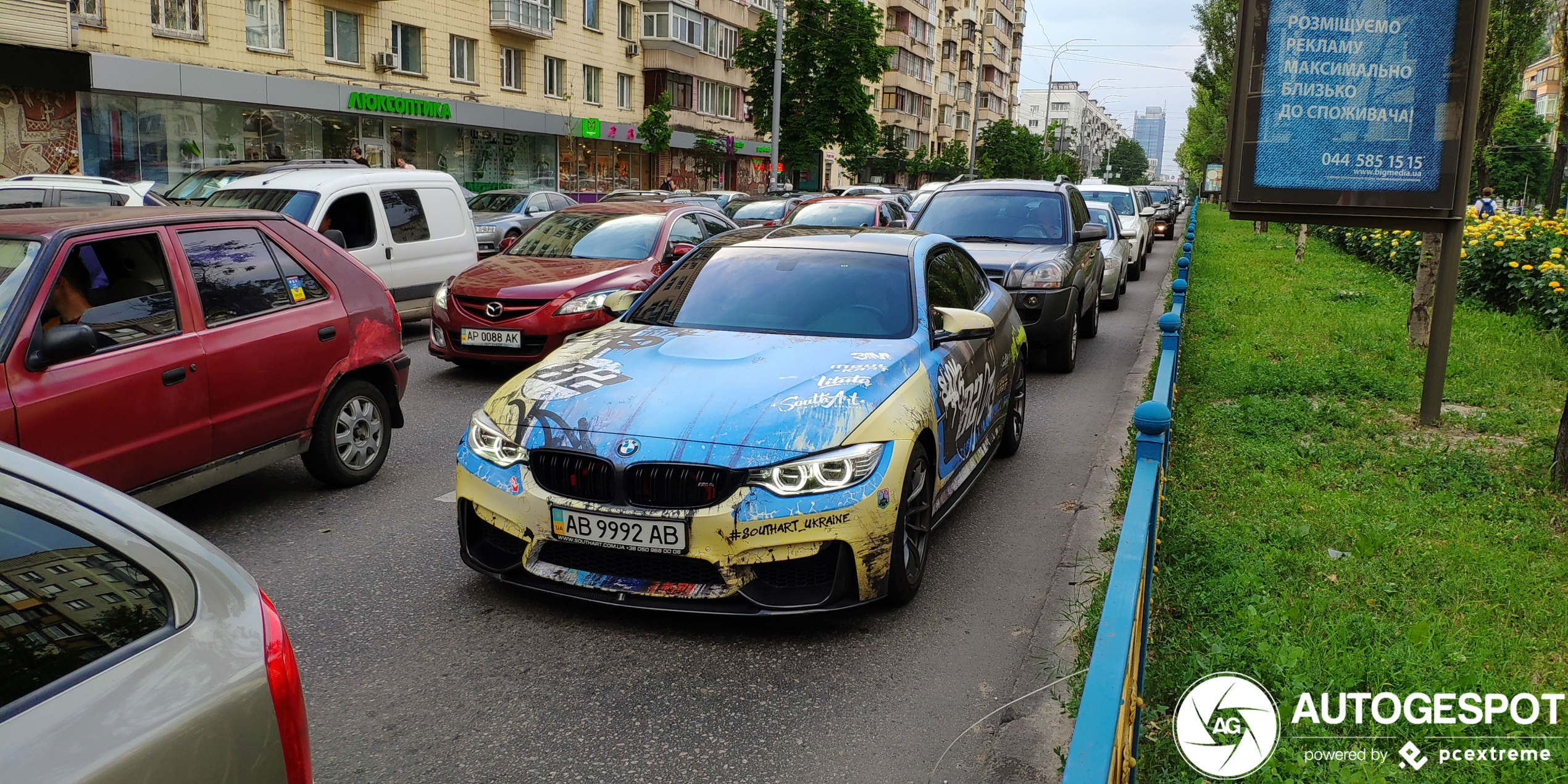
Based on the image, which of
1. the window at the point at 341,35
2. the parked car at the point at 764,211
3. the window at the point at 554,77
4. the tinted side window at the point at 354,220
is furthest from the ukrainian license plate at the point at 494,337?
the window at the point at 554,77

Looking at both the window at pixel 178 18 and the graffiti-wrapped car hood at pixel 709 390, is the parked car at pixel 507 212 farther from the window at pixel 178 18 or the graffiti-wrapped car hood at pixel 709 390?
the graffiti-wrapped car hood at pixel 709 390

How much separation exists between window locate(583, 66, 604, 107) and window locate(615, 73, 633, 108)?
1.15 m

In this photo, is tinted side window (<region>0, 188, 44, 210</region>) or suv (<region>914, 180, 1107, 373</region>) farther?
tinted side window (<region>0, 188, 44, 210</region>)

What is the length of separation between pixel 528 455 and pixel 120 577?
2.48 m

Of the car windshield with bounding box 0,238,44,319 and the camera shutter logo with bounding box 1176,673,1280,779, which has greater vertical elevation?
the car windshield with bounding box 0,238,44,319

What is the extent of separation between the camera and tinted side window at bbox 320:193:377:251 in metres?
10.9

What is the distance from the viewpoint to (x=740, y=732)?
3643 mm

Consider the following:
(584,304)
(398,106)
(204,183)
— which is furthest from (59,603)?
(398,106)

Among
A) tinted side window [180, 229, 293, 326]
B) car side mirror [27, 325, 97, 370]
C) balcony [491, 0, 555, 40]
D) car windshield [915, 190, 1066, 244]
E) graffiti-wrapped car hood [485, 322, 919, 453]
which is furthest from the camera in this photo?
balcony [491, 0, 555, 40]

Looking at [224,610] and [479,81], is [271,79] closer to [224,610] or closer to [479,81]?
[479,81]

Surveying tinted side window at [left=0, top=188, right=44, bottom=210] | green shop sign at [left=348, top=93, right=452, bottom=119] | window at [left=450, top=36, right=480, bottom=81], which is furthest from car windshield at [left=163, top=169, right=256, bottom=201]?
window at [left=450, top=36, right=480, bottom=81]

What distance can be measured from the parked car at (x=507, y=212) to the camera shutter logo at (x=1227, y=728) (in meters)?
18.0

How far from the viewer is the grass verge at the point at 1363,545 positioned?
371 centimetres

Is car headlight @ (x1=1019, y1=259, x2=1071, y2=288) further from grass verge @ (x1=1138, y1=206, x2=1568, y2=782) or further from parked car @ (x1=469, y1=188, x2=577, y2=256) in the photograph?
parked car @ (x1=469, y1=188, x2=577, y2=256)
